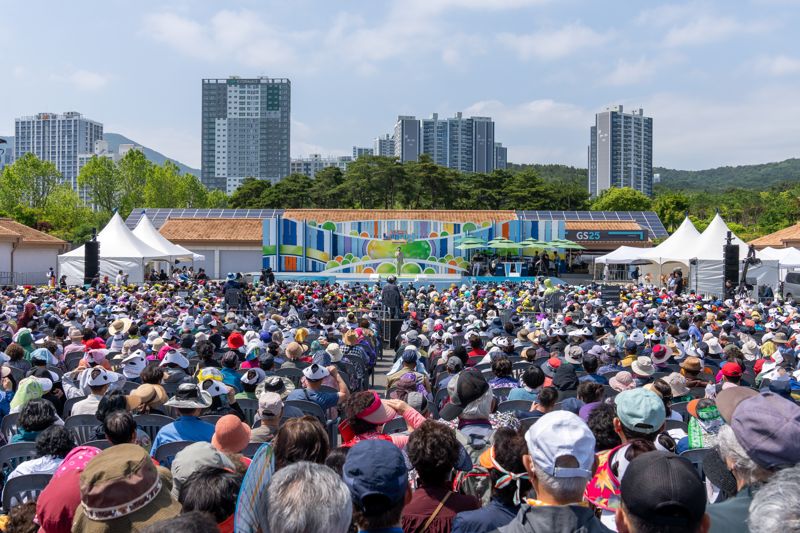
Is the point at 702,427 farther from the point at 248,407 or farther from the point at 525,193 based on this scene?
the point at 525,193

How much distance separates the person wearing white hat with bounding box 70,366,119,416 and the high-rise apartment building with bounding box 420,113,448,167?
18356cm

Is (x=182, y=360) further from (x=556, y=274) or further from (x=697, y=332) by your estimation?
(x=556, y=274)

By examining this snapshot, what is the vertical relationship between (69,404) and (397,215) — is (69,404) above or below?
below

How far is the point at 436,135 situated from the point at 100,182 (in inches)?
4993

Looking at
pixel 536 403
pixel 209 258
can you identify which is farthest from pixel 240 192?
pixel 536 403

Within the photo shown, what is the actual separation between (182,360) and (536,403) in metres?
4.23

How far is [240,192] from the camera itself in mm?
74562

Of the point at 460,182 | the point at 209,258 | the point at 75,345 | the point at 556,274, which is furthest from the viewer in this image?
the point at 460,182

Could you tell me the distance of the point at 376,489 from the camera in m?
2.68

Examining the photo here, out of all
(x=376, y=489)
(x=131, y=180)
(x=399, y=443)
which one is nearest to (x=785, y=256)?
(x=399, y=443)

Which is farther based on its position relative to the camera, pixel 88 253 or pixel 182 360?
pixel 88 253

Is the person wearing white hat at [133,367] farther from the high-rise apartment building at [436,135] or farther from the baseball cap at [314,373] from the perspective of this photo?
the high-rise apartment building at [436,135]

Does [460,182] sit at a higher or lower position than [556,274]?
higher

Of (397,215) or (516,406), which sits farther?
(397,215)
